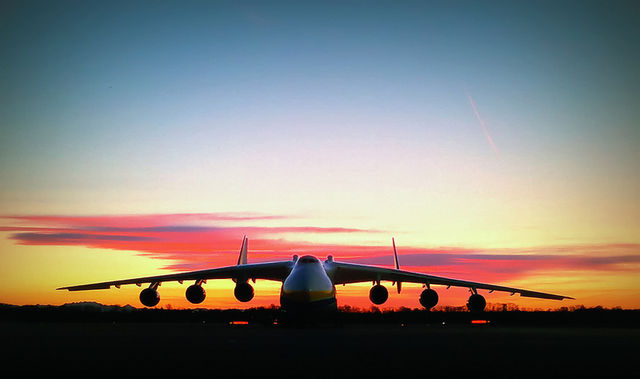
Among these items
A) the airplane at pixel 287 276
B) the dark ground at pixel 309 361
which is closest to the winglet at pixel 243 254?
the airplane at pixel 287 276

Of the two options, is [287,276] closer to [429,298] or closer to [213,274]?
[213,274]

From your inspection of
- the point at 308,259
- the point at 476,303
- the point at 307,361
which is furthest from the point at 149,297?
the point at 307,361

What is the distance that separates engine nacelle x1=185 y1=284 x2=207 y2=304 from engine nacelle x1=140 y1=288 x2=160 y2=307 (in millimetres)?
1801

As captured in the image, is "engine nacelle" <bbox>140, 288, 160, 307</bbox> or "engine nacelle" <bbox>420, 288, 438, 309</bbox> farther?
"engine nacelle" <bbox>420, 288, 438, 309</bbox>

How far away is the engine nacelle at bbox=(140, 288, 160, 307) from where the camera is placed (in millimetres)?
37281

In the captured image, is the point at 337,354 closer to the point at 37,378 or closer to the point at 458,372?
the point at 458,372

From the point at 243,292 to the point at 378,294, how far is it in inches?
321

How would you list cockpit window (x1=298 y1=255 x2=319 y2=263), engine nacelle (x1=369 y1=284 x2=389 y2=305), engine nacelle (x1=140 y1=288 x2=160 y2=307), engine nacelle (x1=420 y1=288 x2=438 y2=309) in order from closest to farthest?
cockpit window (x1=298 y1=255 x2=319 y2=263) < engine nacelle (x1=140 y1=288 x2=160 y2=307) < engine nacelle (x1=369 y1=284 x2=389 y2=305) < engine nacelle (x1=420 y1=288 x2=438 y2=309)

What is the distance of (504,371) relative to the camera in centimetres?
1061

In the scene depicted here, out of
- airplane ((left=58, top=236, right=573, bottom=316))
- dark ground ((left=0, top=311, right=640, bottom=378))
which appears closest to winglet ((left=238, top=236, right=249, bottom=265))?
airplane ((left=58, top=236, right=573, bottom=316))

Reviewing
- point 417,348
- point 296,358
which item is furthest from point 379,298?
point 296,358

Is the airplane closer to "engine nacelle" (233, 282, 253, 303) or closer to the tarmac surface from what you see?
"engine nacelle" (233, 282, 253, 303)

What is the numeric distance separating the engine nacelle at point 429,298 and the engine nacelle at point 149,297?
1597 cm

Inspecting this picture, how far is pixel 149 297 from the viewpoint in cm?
3738
